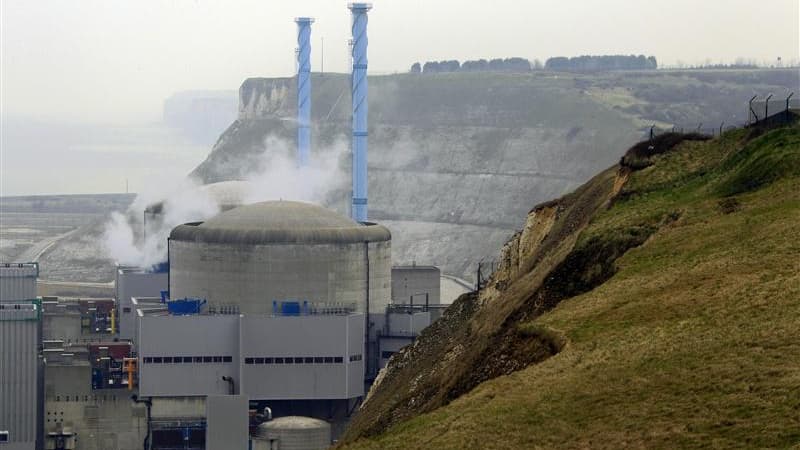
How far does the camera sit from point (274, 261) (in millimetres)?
95812

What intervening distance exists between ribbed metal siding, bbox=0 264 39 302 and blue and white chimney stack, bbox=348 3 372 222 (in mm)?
43464

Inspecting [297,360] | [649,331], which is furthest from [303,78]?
[649,331]

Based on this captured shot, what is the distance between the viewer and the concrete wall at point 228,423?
77.4m

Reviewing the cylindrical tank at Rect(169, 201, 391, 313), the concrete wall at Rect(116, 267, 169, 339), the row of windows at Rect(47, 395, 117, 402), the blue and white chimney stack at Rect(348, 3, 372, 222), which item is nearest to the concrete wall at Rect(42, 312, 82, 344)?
the concrete wall at Rect(116, 267, 169, 339)

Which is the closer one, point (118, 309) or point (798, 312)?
point (798, 312)

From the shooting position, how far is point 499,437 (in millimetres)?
28719

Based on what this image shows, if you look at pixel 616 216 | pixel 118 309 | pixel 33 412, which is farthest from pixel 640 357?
pixel 118 309

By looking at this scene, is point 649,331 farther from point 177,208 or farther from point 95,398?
point 177,208

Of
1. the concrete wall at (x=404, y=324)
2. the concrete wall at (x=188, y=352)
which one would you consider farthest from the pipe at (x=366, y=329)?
the concrete wall at (x=188, y=352)

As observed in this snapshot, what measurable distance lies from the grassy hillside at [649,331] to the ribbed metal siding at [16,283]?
61.0m

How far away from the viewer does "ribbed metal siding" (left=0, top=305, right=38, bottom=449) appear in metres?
83.2

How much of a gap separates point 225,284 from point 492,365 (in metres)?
61.3

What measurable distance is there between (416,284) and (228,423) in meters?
40.0

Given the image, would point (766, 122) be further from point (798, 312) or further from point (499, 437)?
point (499, 437)
